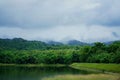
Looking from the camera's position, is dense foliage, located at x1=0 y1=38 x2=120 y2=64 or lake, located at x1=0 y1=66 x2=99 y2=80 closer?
lake, located at x1=0 y1=66 x2=99 y2=80

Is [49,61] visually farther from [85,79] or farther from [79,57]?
[85,79]

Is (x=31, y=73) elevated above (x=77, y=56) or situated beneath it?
situated beneath

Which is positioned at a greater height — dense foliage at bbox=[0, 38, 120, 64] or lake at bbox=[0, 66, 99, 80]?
dense foliage at bbox=[0, 38, 120, 64]

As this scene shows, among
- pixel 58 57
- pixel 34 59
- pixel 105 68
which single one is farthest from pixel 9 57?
pixel 105 68

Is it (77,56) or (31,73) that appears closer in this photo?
(31,73)

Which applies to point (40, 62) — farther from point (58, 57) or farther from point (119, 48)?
point (119, 48)

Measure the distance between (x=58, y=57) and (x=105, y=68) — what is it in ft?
206

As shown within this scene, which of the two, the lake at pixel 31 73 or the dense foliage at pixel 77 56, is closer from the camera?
the lake at pixel 31 73

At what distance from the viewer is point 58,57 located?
16100 cm

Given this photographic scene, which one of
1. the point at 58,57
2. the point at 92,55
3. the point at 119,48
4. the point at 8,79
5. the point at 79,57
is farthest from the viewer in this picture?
the point at 58,57

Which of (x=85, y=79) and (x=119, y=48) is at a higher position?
(x=119, y=48)

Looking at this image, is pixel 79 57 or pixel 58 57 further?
pixel 58 57

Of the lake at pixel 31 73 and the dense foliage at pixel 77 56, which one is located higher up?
the dense foliage at pixel 77 56

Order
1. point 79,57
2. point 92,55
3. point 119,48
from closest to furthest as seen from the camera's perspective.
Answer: point 119,48
point 92,55
point 79,57
